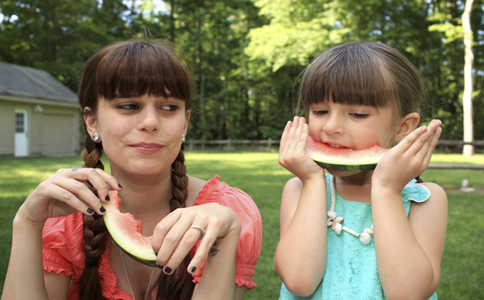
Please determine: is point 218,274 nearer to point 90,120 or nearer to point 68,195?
point 68,195

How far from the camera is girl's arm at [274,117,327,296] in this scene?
1.91 meters

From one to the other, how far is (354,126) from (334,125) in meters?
0.10

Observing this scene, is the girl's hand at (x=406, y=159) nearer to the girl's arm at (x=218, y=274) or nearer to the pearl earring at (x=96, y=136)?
the girl's arm at (x=218, y=274)

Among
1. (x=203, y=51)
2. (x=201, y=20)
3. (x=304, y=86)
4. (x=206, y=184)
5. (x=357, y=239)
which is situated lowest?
(x=357, y=239)

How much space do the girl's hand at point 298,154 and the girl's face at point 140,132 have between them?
541 mm

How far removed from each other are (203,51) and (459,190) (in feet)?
100.0

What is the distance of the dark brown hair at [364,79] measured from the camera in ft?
6.73

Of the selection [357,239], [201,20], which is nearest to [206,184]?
[357,239]

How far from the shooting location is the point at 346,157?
2031mm

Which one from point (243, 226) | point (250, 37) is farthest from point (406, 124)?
point (250, 37)

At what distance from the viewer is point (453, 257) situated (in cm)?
591

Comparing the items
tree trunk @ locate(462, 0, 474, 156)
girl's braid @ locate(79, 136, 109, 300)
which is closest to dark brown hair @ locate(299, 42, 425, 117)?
girl's braid @ locate(79, 136, 109, 300)

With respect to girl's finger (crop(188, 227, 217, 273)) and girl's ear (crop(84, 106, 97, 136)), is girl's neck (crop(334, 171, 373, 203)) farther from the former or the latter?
girl's ear (crop(84, 106, 97, 136))

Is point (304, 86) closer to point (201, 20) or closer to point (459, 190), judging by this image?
point (459, 190)
